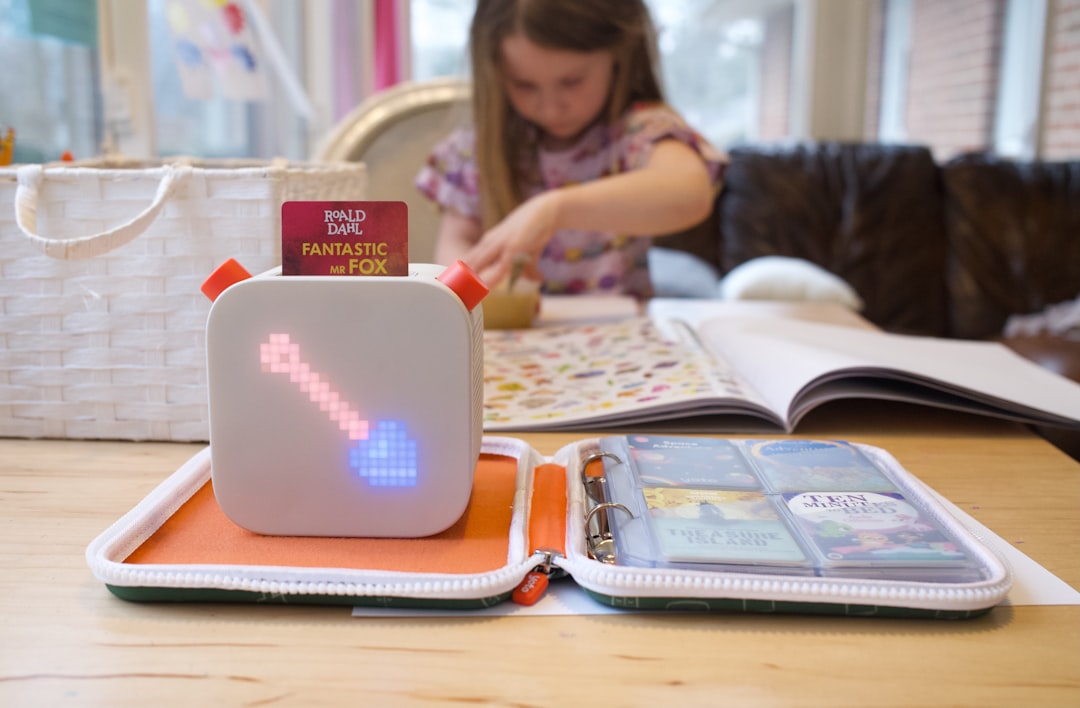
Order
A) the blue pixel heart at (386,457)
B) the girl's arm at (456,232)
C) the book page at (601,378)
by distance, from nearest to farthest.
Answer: the blue pixel heart at (386,457), the book page at (601,378), the girl's arm at (456,232)

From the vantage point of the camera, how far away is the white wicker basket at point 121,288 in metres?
0.65

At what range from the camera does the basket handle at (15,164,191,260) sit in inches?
23.3

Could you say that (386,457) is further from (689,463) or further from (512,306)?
(512,306)

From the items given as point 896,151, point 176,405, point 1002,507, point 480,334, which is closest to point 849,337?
point 1002,507

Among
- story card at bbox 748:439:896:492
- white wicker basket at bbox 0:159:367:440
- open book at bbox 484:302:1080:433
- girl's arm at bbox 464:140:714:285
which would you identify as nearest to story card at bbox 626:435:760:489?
story card at bbox 748:439:896:492

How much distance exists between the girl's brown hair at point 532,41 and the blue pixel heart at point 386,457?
99 cm

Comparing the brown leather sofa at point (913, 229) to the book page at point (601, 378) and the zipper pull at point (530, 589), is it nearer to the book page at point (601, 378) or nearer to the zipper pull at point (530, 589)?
the book page at point (601, 378)

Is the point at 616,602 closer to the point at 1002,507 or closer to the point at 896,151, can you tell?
the point at 1002,507

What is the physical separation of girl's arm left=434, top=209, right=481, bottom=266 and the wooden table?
1009 mm

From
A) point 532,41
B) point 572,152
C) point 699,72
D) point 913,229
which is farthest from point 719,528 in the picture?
point 699,72

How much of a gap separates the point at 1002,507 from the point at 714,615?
26 cm

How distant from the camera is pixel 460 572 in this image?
0.44 m

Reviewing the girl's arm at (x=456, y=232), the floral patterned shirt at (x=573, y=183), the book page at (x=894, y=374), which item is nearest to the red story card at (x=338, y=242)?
the book page at (x=894, y=374)

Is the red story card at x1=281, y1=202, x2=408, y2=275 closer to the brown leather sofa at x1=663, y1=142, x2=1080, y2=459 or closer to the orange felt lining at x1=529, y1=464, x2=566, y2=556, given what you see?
the orange felt lining at x1=529, y1=464, x2=566, y2=556
